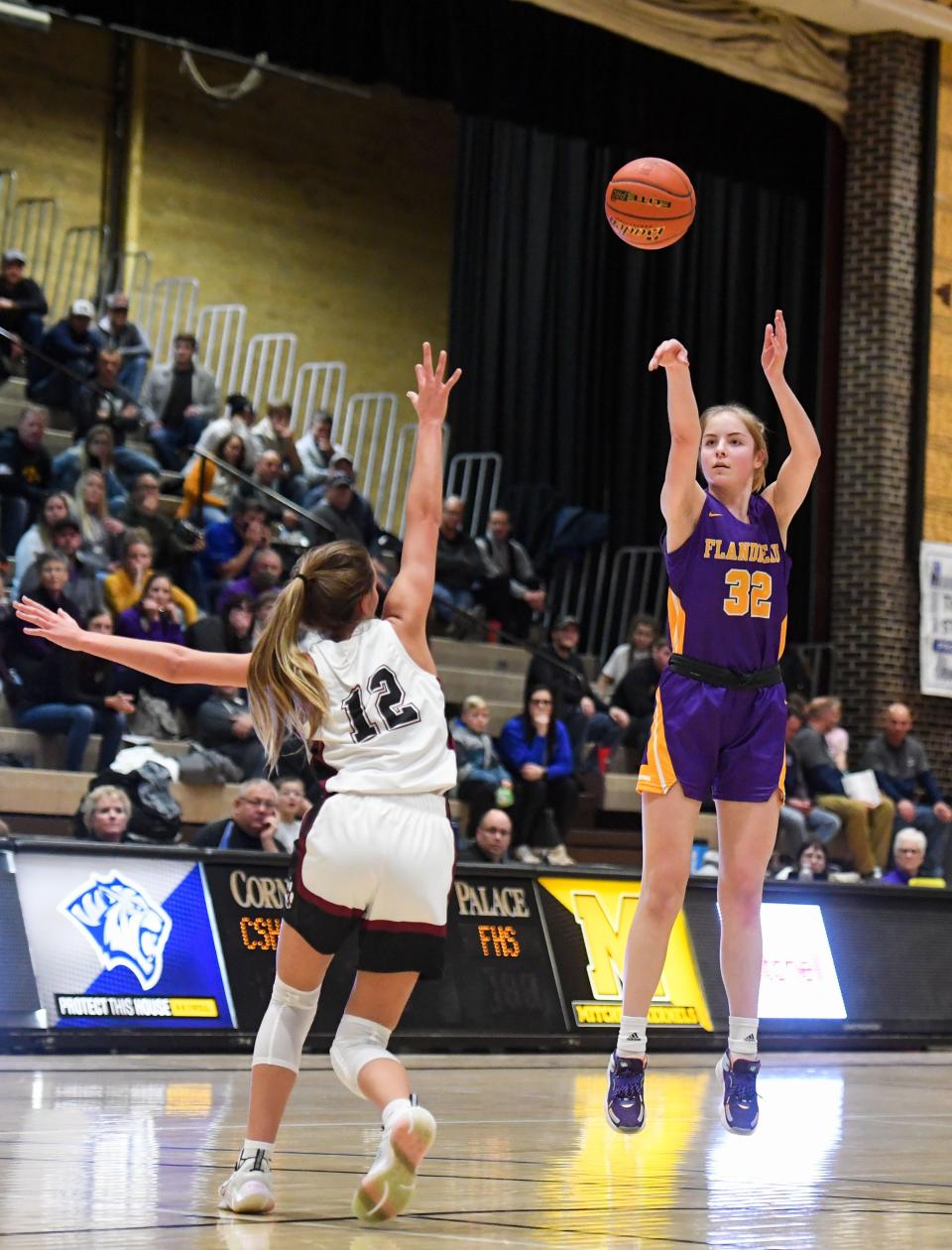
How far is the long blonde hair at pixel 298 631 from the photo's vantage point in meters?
4.37

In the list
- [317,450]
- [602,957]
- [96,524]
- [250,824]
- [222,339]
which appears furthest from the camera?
[222,339]

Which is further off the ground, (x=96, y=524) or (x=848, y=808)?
(x=96, y=524)

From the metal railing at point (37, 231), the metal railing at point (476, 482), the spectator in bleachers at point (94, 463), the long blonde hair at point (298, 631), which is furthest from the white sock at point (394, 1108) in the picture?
the metal railing at point (37, 231)

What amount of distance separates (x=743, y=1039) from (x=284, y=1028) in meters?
1.77

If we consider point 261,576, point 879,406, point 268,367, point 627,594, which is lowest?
point 261,576

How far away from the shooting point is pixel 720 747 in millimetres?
5719

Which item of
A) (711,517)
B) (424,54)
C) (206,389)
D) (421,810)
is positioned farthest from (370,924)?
(206,389)

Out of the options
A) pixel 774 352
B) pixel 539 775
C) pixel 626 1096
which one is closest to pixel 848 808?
pixel 539 775

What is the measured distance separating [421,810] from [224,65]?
58.1 ft

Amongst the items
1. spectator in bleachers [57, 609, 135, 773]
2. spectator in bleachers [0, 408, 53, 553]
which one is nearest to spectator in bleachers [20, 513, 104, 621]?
spectator in bleachers [57, 609, 135, 773]

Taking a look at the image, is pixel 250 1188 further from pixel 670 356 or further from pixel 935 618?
pixel 935 618

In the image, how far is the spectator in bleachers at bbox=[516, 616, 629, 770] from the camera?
14926 mm

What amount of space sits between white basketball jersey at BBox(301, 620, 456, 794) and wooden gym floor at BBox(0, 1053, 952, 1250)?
3.20ft

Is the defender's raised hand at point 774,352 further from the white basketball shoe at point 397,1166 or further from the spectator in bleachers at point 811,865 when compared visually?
the spectator in bleachers at point 811,865
